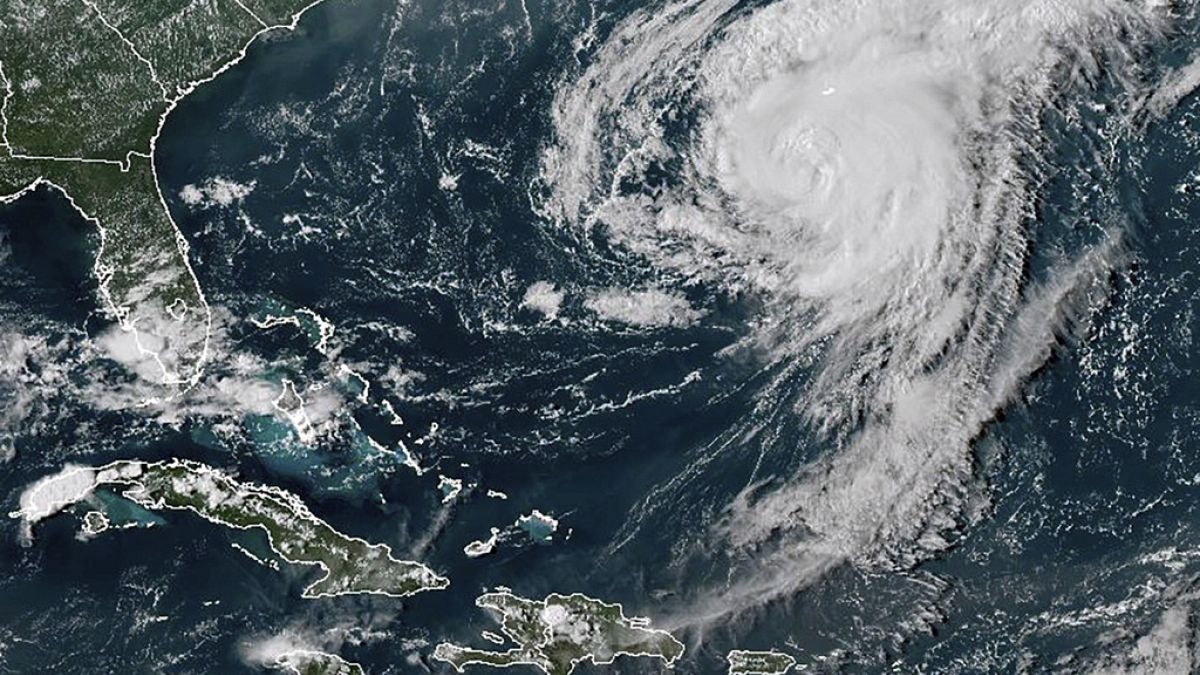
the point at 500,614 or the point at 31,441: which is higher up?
the point at 31,441

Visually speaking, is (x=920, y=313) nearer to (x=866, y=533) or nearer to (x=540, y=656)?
(x=866, y=533)

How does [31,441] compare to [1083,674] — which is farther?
[31,441]

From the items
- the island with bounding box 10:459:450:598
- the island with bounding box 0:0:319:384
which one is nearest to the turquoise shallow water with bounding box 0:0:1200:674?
the island with bounding box 10:459:450:598

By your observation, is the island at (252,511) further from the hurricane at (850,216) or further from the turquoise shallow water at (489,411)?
the hurricane at (850,216)

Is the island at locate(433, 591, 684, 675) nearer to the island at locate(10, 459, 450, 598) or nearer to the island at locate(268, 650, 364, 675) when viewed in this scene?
the island at locate(10, 459, 450, 598)

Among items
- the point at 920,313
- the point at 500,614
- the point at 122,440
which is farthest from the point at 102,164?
the point at 920,313

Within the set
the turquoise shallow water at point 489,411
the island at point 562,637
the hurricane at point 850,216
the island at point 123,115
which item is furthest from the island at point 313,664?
the hurricane at point 850,216
